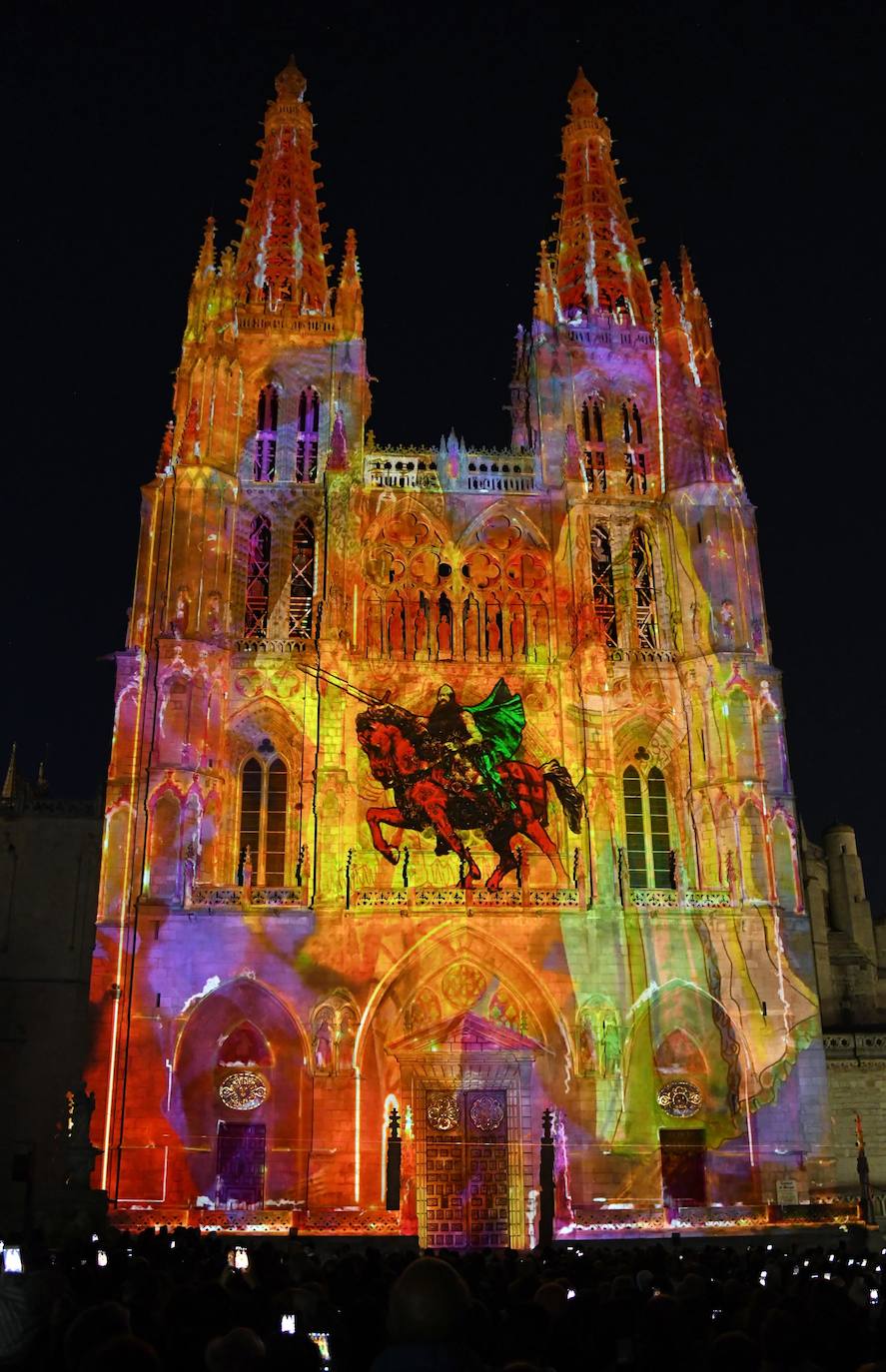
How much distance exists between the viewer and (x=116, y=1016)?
3281cm

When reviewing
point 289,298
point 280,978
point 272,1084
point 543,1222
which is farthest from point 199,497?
point 543,1222

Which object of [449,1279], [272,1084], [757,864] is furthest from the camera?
[757,864]

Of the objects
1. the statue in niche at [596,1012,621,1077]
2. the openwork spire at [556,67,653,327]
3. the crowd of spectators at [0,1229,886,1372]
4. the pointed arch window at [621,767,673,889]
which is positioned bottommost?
the crowd of spectators at [0,1229,886,1372]

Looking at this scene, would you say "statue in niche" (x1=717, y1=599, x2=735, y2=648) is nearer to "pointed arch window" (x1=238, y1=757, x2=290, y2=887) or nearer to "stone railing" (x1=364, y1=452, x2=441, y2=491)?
"stone railing" (x1=364, y1=452, x2=441, y2=491)

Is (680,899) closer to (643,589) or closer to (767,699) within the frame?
(767,699)

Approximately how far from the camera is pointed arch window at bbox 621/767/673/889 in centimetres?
3725

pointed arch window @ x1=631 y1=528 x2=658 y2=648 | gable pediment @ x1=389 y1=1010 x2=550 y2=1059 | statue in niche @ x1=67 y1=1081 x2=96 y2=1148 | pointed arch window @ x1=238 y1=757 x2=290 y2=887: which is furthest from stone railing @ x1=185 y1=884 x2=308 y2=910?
pointed arch window @ x1=631 y1=528 x2=658 y2=648

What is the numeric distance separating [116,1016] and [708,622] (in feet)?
66.3

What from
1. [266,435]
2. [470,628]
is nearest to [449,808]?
[470,628]

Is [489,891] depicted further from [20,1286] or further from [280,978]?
[20,1286]

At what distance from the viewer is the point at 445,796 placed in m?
36.5

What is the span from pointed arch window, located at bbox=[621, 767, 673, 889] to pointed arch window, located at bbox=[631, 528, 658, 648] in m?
4.25

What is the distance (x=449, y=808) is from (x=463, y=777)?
3.45 ft

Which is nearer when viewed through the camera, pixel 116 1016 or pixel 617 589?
pixel 116 1016
